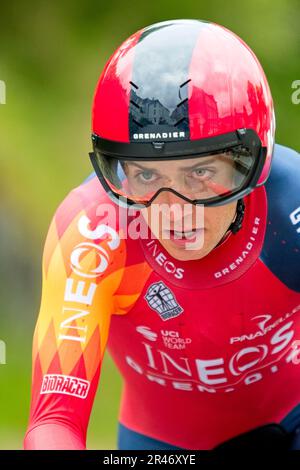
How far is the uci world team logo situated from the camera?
381cm

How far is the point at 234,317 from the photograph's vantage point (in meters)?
3.84

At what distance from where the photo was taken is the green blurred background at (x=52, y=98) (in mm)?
8297

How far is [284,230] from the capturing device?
12.4 ft

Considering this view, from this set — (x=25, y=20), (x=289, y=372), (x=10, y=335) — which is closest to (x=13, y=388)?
(x=10, y=335)

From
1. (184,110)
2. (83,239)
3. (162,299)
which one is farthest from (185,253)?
(184,110)

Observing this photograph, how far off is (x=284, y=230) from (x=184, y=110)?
0.65 metres

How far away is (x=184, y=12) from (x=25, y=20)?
130 centimetres

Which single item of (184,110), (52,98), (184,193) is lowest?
(184,193)

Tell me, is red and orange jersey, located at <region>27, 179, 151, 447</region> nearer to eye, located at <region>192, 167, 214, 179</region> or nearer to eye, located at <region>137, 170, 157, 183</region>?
eye, located at <region>137, 170, 157, 183</region>

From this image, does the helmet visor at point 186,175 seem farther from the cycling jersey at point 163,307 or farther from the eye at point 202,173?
the cycling jersey at point 163,307

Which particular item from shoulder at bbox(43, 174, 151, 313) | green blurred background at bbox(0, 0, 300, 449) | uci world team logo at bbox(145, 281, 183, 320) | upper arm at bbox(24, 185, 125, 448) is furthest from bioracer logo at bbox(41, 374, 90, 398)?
green blurred background at bbox(0, 0, 300, 449)

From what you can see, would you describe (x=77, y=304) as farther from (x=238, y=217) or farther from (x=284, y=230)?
(x=284, y=230)
